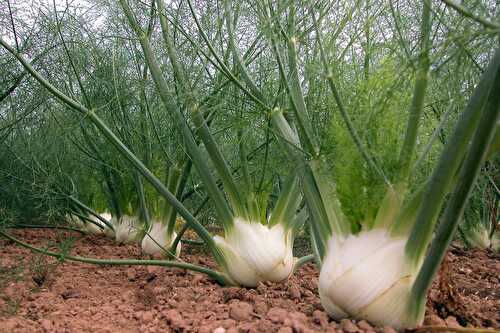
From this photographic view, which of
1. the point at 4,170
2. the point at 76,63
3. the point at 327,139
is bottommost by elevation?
the point at 327,139

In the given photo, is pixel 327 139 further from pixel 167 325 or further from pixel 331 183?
pixel 167 325

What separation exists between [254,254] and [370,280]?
762 mm

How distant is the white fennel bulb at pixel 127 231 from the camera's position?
360cm

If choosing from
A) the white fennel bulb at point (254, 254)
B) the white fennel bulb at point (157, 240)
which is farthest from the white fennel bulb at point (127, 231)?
the white fennel bulb at point (254, 254)

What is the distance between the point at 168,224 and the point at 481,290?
1640mm

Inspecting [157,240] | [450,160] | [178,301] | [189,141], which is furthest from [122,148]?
[450,160]

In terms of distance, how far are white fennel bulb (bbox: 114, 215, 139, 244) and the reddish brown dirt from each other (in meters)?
0.71

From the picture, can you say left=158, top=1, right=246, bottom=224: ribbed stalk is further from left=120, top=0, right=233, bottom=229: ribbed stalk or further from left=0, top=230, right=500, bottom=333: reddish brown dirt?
left=0, top=230, right=500, bottom=333: reddish brown dirt

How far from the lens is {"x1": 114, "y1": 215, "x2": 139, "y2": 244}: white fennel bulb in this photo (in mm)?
3600

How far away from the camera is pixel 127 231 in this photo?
11.9 feet

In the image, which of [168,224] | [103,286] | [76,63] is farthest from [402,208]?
[76,63]

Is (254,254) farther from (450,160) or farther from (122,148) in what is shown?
(450,160)

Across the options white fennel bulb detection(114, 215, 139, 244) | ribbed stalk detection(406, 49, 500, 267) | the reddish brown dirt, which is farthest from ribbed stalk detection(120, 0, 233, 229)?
white fennel bulb detection(114, 215, 139, 244)

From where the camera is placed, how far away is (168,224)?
3123mm
